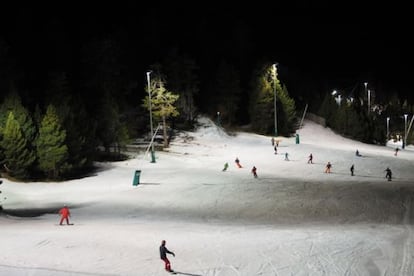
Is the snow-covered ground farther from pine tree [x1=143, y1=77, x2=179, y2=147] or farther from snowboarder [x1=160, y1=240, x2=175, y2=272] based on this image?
pine tree [x1=143, y1=77, x2=179, y2=147]

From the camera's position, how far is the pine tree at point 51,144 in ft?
135

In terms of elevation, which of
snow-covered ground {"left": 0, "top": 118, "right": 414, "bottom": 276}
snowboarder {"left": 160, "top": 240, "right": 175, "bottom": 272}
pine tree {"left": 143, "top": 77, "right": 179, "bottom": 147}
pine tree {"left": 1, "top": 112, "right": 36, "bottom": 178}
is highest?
pine tree {"left": 143, "top": 77, "right": 179, "bottom": 147}

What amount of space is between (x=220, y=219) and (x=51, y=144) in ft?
60.8

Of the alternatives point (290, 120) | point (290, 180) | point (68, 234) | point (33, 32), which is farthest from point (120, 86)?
point (68, 234)

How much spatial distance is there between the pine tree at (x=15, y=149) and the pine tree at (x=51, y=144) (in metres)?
0.91

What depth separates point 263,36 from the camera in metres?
167

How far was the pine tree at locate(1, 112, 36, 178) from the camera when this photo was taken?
39.5 metres

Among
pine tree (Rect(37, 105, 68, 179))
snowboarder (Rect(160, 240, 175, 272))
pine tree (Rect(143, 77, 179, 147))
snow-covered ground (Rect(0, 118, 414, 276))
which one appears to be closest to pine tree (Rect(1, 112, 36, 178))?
pine tree (Rect(37, 105, 68, 179))

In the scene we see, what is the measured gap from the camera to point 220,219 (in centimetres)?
2853

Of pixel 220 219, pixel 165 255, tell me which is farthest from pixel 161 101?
pixel 165 255

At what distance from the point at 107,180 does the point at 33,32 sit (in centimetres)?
3997

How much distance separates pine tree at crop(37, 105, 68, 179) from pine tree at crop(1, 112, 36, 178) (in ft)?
3.00

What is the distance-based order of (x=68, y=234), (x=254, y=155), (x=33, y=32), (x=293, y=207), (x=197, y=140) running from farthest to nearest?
1. (x=33, y=32)
2. (x=197, y=140)
3. (x=254, y=155)
4. (x=293, y=207)
5. (x=68, y=234)

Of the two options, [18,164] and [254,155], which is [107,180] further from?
[254,155]
